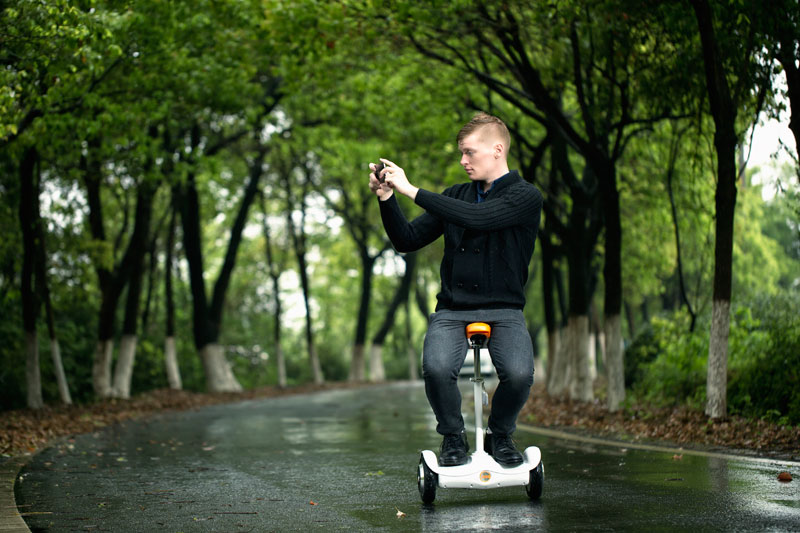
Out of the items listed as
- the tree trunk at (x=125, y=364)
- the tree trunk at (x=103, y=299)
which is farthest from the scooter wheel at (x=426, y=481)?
the tree trunk at (x=125, y=364)

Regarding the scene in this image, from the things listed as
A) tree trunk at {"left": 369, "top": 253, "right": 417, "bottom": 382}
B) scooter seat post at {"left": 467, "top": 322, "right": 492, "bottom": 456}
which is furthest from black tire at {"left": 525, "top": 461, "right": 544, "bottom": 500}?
tree trunk at {"left": 369, "top": 253, "right": 417, "bottom": 382}

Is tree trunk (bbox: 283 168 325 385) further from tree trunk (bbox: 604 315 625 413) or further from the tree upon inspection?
the tree

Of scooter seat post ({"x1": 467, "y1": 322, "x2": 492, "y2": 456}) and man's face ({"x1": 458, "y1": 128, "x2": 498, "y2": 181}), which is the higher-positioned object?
man's face ({"x1": 458, "y1": 128, "x2": 498, "y2": 181})

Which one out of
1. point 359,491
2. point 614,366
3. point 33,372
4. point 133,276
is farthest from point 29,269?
point 359,491

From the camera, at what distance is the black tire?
19.3 feet

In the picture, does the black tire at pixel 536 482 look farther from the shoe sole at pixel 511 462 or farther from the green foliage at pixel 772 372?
the green foliage at pixel 772 372

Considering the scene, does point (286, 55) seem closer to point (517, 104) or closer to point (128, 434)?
point (517, 104)

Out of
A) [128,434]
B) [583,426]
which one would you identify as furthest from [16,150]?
[583,426]

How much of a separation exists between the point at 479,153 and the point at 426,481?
6.49 ft

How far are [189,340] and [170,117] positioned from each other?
18.3 meters

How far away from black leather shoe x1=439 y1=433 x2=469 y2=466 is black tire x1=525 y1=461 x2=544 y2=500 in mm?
450

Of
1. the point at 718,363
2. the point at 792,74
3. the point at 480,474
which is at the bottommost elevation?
the point at 480,474

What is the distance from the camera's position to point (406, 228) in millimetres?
5930

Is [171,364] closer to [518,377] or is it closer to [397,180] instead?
[518,377]
